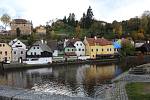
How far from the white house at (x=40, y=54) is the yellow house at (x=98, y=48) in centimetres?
1186

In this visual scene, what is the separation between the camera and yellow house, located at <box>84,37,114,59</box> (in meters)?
84.4

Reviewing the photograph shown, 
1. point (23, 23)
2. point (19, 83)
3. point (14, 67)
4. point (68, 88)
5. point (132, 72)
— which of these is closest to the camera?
point (68, 88)

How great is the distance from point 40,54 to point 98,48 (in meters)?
18.0

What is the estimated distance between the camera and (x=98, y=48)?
284 feet

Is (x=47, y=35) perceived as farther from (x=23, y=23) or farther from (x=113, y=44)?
(x=113, y=44)

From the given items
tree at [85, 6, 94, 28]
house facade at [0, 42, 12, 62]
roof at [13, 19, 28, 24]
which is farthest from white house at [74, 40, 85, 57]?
tree at [85, 6, 94, 28]

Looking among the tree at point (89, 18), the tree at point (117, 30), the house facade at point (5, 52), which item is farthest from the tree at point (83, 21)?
the house facade at point (5, 52)

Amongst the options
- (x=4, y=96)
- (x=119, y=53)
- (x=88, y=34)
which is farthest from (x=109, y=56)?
(x=4, y=96)

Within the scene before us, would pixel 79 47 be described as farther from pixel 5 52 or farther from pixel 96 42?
pixel 5 52

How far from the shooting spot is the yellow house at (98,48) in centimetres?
8438

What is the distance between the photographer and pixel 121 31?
11350cm

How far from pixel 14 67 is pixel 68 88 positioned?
2809cm

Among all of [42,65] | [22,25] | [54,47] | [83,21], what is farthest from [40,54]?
[83,21]

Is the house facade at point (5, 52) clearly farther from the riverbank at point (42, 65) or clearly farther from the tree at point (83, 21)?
the tree at point (83, 21)
